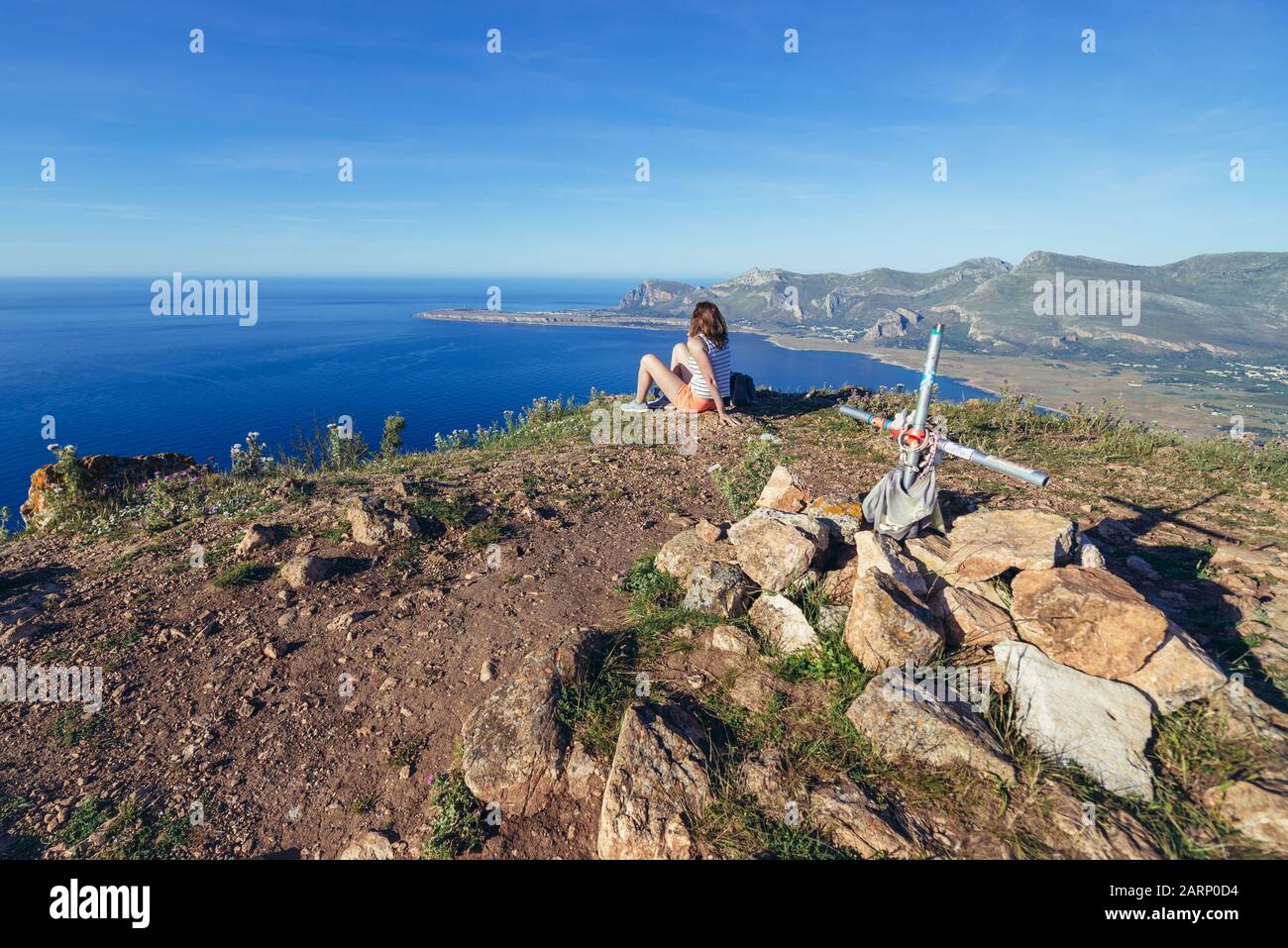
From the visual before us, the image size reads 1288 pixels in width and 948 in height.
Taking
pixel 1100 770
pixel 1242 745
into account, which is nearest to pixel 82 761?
A: pixel 1100 770

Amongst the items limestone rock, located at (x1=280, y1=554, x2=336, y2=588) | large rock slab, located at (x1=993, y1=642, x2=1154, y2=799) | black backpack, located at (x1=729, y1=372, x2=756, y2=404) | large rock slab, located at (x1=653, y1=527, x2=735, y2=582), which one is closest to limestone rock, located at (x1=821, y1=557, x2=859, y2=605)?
large rock slab, located at (x1=653, y1=527, x2=735, y2=582)

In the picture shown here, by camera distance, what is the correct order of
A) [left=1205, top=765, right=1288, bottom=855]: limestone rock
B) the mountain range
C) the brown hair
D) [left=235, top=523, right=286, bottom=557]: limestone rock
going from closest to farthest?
[left=1205, top=765, right=1288, bottom=855]: limestone rock < [left=235, top=523, right=286, bottom=557]: limestone rock < the brown hair < the mountain range

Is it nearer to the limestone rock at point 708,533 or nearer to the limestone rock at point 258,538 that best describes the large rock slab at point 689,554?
the limestone rock at point 708,533

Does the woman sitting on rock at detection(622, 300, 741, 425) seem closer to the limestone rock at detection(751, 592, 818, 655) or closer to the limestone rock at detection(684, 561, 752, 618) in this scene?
the limestone rock at detection(684, 561, 752, 618)

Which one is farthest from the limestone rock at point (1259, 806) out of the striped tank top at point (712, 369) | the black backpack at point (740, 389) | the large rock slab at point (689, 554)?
the black backpack at point (740, 389)

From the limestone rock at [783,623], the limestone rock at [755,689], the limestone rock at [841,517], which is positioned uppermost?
the limestone rock at [841,517]

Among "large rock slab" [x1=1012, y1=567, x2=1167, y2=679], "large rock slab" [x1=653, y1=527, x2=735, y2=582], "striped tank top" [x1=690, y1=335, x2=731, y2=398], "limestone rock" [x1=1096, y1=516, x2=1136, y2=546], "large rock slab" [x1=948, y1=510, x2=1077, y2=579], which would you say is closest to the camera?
"large rock slab" [x1=1012, y1=567, x2=1167, y2=679]
